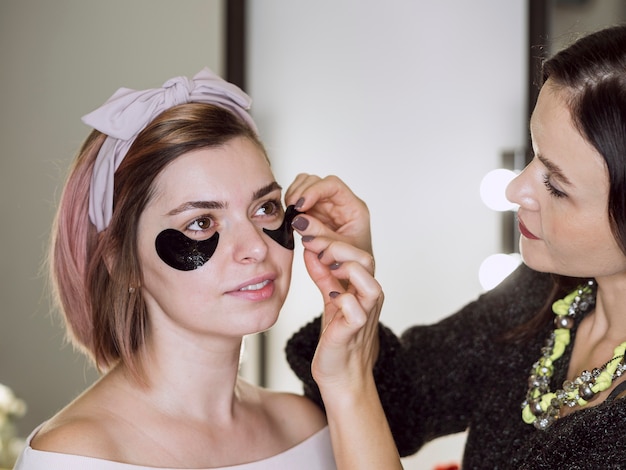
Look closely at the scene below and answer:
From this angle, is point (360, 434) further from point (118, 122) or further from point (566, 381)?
point (118, 122)

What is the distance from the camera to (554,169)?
1380 mm

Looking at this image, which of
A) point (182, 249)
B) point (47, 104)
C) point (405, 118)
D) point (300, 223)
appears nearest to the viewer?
point (182, 249)

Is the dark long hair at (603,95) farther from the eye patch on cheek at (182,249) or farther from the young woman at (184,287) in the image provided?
the eye patch on cheek at (182,249)

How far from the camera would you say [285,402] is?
1.75 m

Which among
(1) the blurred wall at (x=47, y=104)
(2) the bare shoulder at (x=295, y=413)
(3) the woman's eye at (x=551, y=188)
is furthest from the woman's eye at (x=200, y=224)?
(1) the blurred wall at (x=47, y=104)

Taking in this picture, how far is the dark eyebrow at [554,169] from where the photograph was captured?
1.37 meters

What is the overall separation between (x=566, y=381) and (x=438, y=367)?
10.9 inches

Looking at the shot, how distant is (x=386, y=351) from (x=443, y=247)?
1.57m

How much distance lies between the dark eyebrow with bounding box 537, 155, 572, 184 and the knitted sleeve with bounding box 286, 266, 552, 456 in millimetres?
463

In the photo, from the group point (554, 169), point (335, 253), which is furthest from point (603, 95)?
point (335, 253)

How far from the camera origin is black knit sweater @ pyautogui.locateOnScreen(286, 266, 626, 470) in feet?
5.50

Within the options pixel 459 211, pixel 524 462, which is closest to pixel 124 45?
pixel 459 211

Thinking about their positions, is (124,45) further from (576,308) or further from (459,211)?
(576,308)

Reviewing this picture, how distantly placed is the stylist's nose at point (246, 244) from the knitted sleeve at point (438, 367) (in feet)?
1.17
